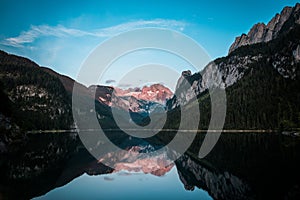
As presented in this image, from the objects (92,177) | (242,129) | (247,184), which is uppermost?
(242,129)

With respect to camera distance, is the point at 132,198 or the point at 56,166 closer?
the point at 132,198

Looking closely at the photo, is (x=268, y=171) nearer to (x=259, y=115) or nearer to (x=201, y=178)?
(x=201, y=178)

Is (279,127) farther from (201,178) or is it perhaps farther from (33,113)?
(33,113)

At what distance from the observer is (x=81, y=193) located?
2702cm

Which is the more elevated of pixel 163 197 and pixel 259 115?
pixel 259 115

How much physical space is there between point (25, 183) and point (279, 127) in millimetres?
123796

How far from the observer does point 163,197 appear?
24.8 meters

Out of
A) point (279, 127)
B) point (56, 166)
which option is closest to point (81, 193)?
point (56, 166)

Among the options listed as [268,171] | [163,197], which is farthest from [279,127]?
[163,197]

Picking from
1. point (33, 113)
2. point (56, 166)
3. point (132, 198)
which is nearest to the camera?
point (132, 198)

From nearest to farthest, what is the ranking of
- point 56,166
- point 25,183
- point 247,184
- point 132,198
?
1. point 132,198
2. point 247,184
3. point 25,183
4. point 56,166

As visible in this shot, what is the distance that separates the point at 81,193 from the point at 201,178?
15.2 meters

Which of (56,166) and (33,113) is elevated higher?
(33,113)

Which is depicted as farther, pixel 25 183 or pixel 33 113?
pixel 33 113
